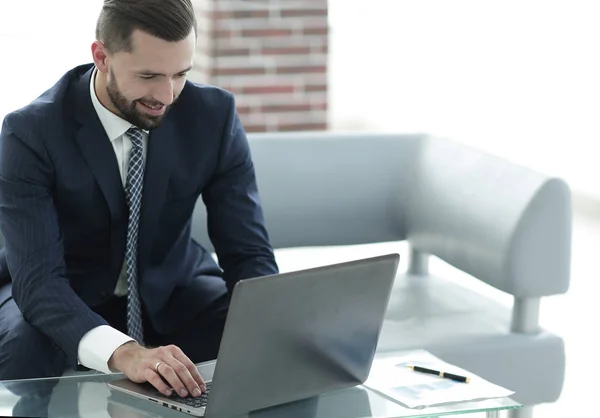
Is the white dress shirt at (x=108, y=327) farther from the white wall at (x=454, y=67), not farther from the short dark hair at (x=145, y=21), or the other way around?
the white wall at (x=454, y=67)

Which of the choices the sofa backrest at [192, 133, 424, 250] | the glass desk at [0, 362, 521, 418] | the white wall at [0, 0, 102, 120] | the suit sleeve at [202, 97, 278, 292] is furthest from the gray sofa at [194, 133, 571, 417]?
the white wall at [0, 0, 102, 120]

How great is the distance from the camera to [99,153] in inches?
95.2

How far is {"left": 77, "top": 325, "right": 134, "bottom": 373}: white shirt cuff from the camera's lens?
2.11 metres

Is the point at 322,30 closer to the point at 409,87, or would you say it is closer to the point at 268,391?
the point at 409,87

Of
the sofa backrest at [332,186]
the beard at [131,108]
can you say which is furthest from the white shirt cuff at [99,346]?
the sofa backrest at [332,186]

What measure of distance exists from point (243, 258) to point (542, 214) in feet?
2.59

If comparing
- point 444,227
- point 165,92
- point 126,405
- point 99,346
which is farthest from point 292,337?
point 444,227

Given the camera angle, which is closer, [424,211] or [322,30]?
[424,211]

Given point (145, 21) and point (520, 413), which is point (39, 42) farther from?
point (520, 413)

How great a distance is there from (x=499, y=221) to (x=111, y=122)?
1029 mm

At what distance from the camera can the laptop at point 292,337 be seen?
179cm

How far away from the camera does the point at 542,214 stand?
9.08ft

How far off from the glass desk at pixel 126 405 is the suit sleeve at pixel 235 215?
0.51 m

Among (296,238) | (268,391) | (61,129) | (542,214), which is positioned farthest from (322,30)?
(268,391)
